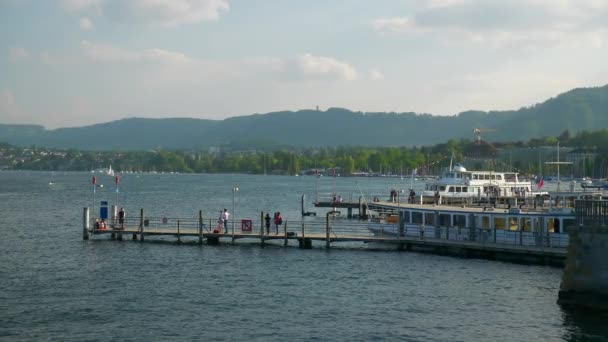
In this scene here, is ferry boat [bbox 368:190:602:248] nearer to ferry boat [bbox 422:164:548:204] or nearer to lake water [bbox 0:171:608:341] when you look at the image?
lake water [bbox 0:171:608:341]

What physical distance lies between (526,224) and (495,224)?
7.20ft

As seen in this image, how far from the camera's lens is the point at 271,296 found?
37219mm

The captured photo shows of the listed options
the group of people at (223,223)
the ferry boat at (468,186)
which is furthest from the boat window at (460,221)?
the ferry boat at (468,186)

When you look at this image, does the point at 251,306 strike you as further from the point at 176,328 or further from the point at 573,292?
the point at 573,292

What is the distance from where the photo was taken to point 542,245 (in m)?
43.8

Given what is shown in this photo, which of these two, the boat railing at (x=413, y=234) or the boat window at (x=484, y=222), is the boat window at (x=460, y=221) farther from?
the boat window at (x=484, y=222)

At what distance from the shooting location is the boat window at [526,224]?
45.8 m

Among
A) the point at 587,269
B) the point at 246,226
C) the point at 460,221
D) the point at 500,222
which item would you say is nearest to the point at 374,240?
the point at 460,221

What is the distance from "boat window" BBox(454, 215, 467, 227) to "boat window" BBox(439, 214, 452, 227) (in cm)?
54

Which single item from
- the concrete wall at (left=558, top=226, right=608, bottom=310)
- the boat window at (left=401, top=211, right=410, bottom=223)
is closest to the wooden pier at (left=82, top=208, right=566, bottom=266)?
the boat window at (left=401, top=211, right=410, bottom=223)

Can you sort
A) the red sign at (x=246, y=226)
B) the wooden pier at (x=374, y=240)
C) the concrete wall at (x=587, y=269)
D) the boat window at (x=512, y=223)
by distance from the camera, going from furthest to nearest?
the red sign at (x=246, y=226) < the boat window at (x=512, y=223) < the wooden pier at (x=374, y=240) < the concrete wall at (x=587, y=269)

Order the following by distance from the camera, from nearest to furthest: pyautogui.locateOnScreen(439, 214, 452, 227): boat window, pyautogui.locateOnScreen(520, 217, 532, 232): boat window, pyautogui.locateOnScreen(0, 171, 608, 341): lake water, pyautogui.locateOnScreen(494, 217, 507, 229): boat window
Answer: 1. pyautogui.locateOnScreen(0, 171, 608, 341): lake water
2. pyautogui.locateOnScreen(520, 217, 532, 232): boat window
3. pyautogui.locateOnScreen(494, 217, 507, 229): boat window
4. pyautogui.locateOnScreen(439, 214, 452, 227): boat window

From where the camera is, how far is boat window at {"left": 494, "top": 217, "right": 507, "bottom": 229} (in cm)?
4725

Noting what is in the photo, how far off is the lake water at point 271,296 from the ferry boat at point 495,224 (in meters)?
2.18
